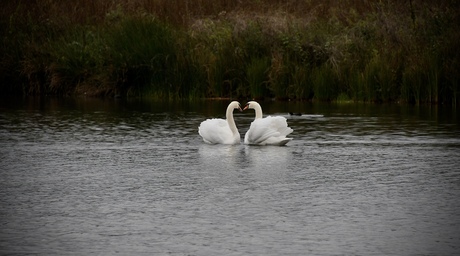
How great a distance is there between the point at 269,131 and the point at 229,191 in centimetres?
464

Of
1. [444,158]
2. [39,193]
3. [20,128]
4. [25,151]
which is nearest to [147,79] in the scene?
[20,128]

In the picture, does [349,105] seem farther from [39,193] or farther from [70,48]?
[39,193]

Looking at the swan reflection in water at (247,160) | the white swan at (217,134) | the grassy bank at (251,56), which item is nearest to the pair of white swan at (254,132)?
the white swan at (217,134)

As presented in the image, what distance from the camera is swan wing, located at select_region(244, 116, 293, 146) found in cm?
1501

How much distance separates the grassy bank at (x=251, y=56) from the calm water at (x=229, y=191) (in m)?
6.18

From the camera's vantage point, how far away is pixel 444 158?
43.9 ft

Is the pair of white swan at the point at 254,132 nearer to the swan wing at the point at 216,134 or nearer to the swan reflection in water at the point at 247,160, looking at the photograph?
the swan wing at the point at 216,134

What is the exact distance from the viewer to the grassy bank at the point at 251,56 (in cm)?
2503

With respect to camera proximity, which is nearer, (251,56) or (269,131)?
(269,131)

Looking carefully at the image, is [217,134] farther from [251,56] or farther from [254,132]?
[251,56]

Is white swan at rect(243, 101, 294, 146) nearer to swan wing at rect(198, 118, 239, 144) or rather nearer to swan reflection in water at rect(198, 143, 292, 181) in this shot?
swan reflection in water at rect(198, 143, 292, 181)

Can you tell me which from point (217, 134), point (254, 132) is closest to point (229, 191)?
point (254, 132)

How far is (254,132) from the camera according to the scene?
15055 millimetres

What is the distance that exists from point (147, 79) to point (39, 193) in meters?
18.8
